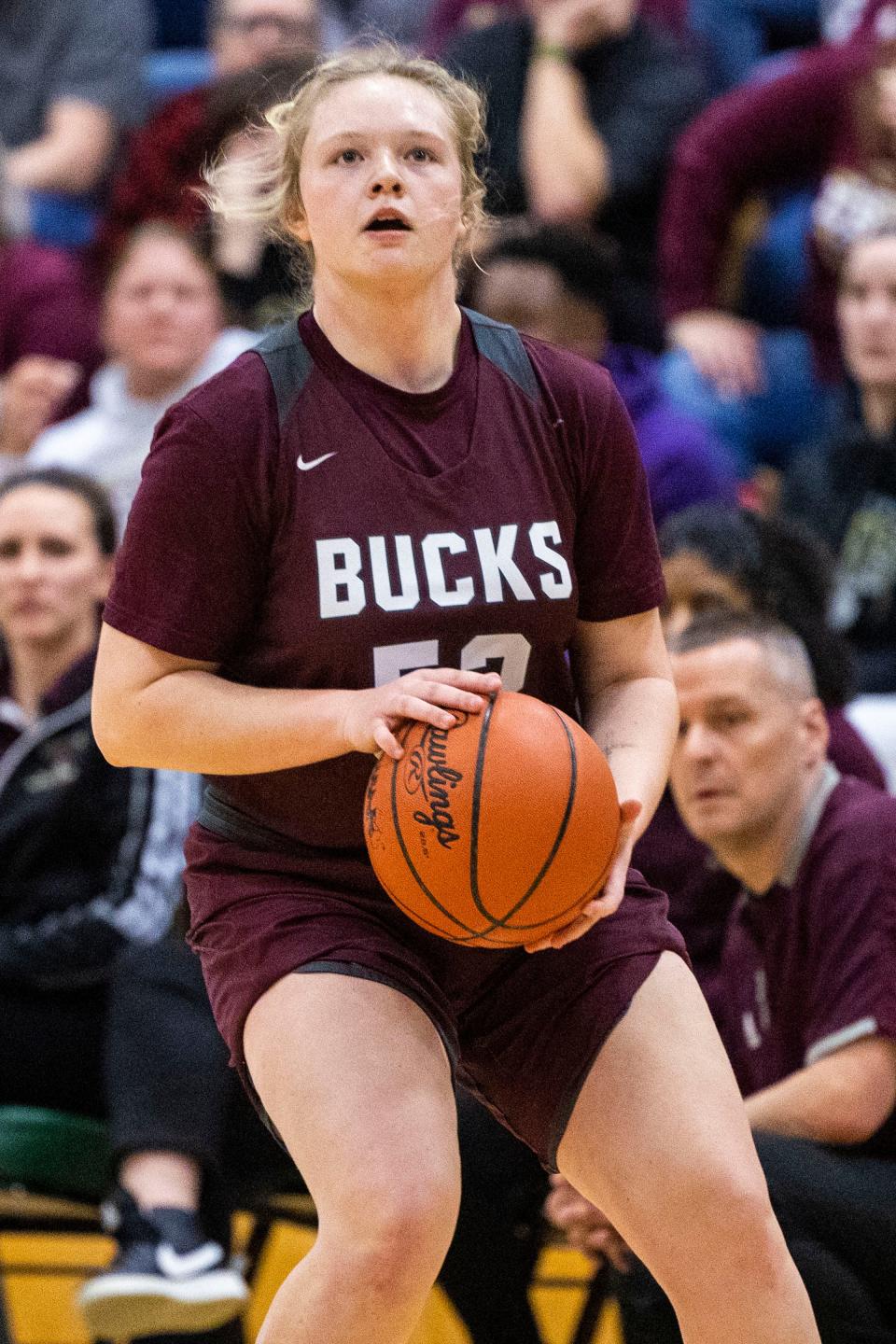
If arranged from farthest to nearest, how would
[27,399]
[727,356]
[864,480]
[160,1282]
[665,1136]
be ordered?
[27,399]
[727,356]
[864,480]
[160,1282]
[665,1136]

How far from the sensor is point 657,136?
6406mm

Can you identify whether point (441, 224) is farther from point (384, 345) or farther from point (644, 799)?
point (644, 799)

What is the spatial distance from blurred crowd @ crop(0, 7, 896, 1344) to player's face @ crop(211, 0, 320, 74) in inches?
0.5

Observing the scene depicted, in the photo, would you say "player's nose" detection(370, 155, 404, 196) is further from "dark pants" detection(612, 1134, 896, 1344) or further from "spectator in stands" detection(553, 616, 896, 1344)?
"dark pants" detection(612, 1134, 896, 1344)

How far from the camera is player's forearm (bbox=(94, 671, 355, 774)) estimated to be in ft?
7.94

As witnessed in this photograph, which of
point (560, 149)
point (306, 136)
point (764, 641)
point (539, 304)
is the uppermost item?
point (560, 149)

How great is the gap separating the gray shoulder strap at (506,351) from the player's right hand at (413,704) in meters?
0.50

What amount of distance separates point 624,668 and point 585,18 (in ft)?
13.7

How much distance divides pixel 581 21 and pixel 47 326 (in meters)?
1.93

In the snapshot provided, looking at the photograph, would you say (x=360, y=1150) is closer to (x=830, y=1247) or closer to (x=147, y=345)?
(x=830, y=1247)

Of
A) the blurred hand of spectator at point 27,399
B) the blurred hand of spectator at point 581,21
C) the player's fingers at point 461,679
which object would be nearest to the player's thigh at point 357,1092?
the player's fingers at point 461,679

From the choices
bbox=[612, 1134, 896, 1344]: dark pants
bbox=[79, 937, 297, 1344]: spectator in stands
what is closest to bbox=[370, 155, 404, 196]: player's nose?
bbox=[612, 1134, 896, 1344]: dark pants

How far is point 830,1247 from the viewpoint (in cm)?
318

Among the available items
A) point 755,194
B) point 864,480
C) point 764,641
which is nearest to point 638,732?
point 764,641
